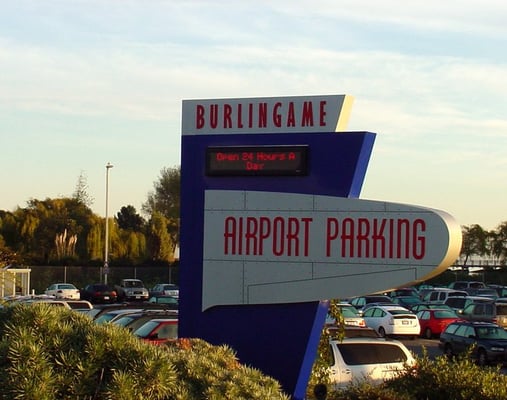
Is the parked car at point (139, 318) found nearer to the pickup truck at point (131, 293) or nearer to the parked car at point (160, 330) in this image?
the parked car at point (160, 330)

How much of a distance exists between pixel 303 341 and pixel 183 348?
8.68ft

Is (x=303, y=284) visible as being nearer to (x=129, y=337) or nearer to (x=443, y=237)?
(x=443, y=237)

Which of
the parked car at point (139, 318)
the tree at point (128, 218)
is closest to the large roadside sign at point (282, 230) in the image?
the parked car at point (139, 318)

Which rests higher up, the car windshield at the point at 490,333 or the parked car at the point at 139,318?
the parked car at the point at 139,318

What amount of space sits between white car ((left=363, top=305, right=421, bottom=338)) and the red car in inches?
34.3

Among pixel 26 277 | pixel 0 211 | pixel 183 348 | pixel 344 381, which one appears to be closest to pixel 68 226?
pixel 0 211

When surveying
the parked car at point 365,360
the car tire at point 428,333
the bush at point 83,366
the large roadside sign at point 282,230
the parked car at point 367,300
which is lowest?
the car tire at point 428,333

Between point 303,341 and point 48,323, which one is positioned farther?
point 303,341

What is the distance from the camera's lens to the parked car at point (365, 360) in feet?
54.7

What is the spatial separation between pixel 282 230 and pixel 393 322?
24496 mm

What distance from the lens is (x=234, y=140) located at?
14.1 metres

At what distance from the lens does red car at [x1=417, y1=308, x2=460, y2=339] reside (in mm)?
38875

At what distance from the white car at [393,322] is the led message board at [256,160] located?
79.6 ft

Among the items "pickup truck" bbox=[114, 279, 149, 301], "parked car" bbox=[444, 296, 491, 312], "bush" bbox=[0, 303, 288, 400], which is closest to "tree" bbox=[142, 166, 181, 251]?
"pickup truck" bbox=[114, 279, 149, 301]
